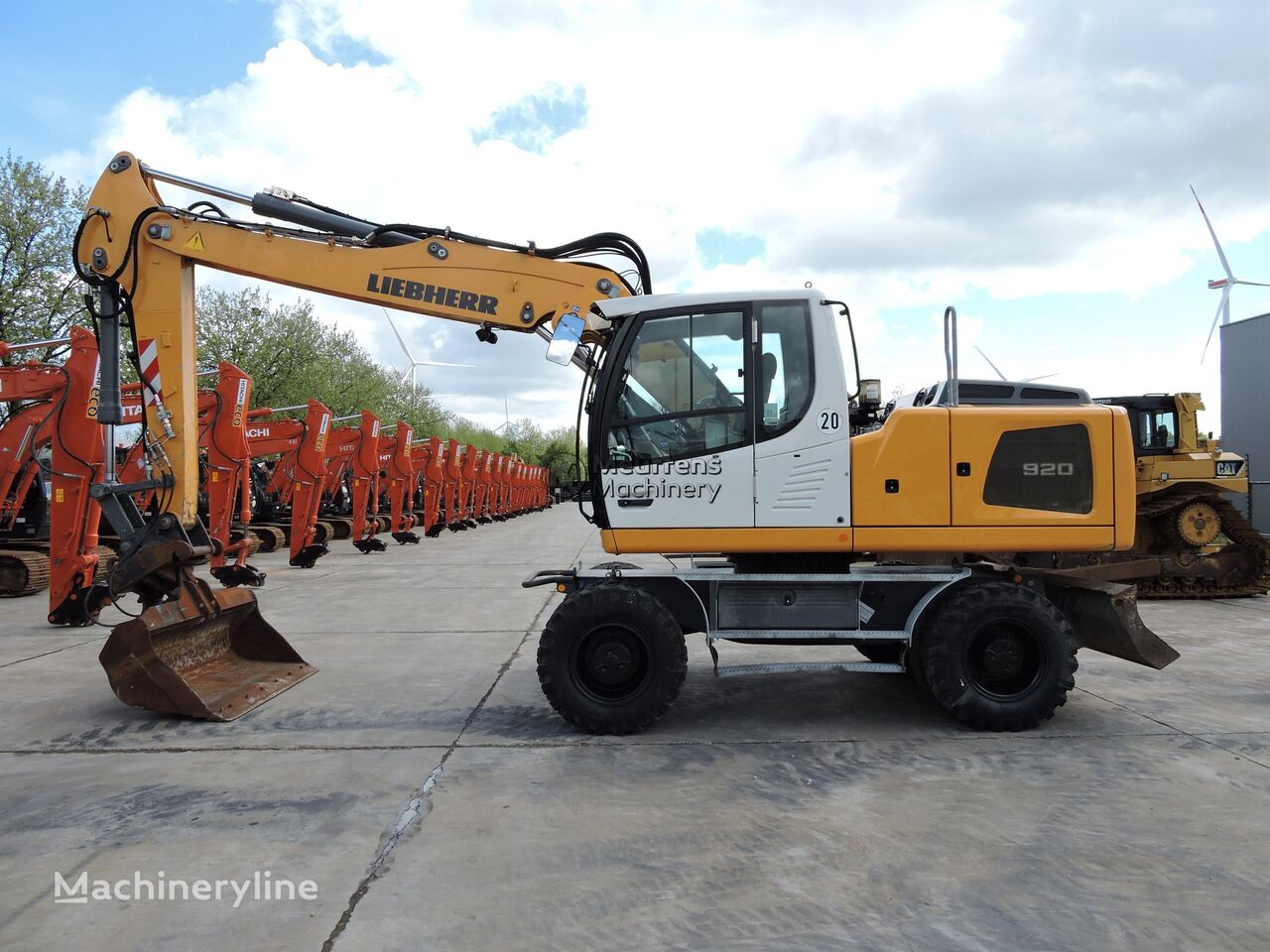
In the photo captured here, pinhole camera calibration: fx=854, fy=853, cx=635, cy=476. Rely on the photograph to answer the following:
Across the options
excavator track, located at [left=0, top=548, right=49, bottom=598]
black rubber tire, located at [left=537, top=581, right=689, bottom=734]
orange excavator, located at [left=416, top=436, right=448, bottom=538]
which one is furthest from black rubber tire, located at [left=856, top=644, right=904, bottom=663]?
orange excavator, located at [left=416, top=436, right=448, bottom=538]

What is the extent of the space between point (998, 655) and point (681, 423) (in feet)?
8.24

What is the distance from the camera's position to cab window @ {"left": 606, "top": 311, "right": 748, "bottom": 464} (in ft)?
17.6

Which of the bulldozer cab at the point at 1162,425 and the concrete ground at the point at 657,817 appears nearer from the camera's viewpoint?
the concrete ground at the point at 657,817

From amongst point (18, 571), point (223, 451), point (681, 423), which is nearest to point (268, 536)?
point (18, 571)

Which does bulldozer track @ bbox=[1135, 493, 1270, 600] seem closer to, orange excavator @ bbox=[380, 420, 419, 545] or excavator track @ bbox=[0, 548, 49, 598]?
excavator track @ bbox=[0, 548, 49, 598]

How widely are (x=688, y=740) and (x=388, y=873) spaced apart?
2.23 m

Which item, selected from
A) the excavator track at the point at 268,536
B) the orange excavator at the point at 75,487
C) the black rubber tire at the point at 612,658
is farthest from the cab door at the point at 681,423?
the excavator track at the point at 268,536

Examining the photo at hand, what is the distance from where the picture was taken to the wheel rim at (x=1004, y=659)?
544cm

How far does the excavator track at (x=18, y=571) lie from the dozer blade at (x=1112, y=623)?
44.4 ft

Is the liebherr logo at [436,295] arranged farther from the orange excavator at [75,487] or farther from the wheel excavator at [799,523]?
the orange excavator at [75,487]

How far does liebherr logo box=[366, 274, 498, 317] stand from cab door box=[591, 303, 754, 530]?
1.46 m

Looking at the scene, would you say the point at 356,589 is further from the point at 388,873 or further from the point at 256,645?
the point at 388,873

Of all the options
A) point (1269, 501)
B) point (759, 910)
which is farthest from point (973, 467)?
point (1269, 501)

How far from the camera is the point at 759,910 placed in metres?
3.20
